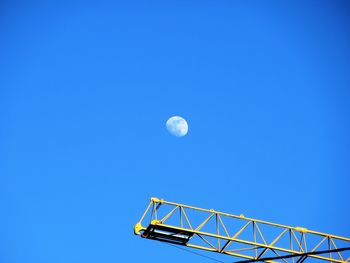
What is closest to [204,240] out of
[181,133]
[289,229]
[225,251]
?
[225,251]

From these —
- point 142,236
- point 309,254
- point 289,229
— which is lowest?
point 142,236

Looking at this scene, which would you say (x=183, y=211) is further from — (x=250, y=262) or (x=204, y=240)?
(x=250, y=262)

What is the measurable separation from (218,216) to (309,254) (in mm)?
5078

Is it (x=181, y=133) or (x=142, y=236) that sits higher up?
(x=181, y=133)

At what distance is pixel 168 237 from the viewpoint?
21.8m

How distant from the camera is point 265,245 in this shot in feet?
75.7

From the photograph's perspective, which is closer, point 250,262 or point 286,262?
point 250,262

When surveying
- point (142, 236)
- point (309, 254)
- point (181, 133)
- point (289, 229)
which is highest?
point (181, 133)

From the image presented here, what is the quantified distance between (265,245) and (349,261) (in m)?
6.76

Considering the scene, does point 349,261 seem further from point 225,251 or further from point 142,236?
point 142,236

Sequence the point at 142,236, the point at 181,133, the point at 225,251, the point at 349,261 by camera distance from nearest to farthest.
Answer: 1. the point at 142,236
2. the point at 225,251
3. the point at 349,261
4. the point at 181,133

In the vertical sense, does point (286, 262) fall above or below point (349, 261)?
below

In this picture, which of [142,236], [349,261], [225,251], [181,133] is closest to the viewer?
[142,236]

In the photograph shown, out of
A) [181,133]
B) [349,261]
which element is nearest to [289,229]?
[349,261]
